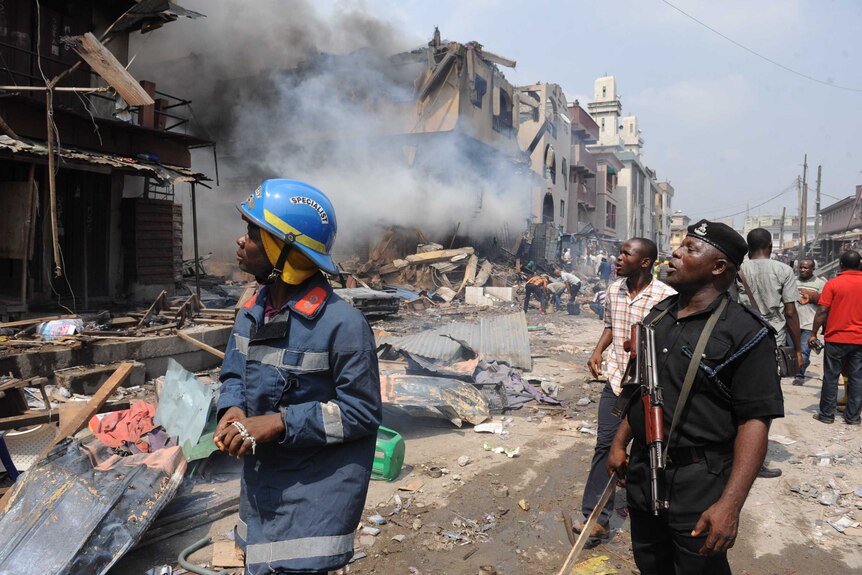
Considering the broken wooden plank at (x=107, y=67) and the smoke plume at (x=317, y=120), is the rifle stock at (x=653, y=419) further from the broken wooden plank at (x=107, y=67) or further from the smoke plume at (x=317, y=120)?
the smoke plume at (x=317, y=120)

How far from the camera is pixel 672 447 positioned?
1828 mm

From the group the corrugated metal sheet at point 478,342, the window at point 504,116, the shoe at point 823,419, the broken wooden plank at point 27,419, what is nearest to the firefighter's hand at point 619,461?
the broken wooden plank at point 27,419

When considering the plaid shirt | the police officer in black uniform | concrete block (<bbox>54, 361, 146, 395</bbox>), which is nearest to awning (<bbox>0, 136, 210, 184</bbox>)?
concrete block (<bbox>54, 361, 146, 395</bbox>)

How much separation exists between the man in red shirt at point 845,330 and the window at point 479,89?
16.8 m

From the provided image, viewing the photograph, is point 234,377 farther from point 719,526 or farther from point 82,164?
point 82,164

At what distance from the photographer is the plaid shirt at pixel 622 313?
3311 mm

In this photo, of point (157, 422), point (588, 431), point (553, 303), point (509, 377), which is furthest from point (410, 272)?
point (157, 422)

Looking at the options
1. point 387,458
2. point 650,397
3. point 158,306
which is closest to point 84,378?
point 158,306

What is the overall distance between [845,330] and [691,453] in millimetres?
4727

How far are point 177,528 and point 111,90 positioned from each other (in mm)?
6283

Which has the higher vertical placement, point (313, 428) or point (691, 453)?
point (313, 428)

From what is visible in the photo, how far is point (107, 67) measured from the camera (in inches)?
323

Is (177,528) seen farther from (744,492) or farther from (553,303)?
(553,303)

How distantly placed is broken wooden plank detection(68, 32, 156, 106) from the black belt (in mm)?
8211
